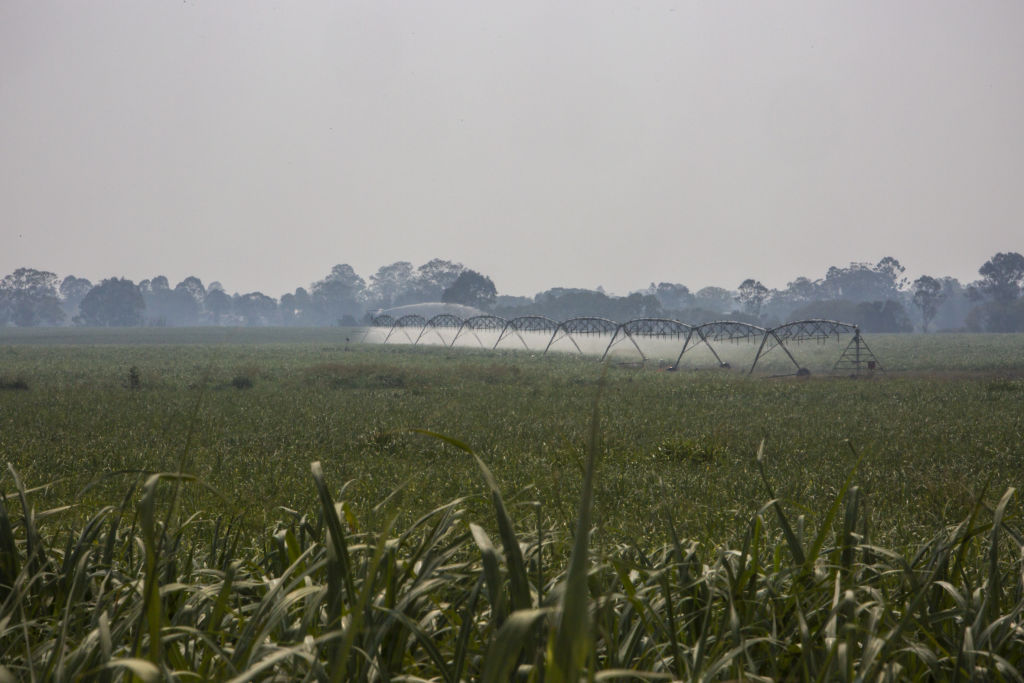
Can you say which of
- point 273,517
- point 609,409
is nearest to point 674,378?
point 609,409

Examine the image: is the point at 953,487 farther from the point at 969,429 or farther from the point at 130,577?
the point at 130,577

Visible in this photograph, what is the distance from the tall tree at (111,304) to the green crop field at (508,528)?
153232mm

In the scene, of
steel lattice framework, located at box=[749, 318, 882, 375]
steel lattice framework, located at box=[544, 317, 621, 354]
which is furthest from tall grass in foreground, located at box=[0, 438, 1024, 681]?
steel lattice framework, located at box=[544, 317, 621, 354]

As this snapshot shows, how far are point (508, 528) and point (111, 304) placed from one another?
7224 inches

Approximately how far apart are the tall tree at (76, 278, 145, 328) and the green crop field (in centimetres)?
15323

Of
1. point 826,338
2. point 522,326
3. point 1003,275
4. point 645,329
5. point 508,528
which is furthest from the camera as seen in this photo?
point 1003,275

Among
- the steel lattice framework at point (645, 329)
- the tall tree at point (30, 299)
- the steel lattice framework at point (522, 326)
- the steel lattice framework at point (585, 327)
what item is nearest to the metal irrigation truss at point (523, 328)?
the steel lattice framework at point (522, 326)

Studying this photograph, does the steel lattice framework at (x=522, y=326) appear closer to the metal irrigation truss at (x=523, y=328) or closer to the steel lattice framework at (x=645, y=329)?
the metal irrigation truss at (x=523, y=328)

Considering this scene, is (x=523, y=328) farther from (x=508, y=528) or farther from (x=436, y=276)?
(x=436, y=276)

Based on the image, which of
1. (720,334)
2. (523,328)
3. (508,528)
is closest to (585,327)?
(720,334)

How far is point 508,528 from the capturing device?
2.36 m

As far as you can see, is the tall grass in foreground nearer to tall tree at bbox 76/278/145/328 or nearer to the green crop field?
the green crop field

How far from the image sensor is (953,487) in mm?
9000

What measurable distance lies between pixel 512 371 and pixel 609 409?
13145 mm
